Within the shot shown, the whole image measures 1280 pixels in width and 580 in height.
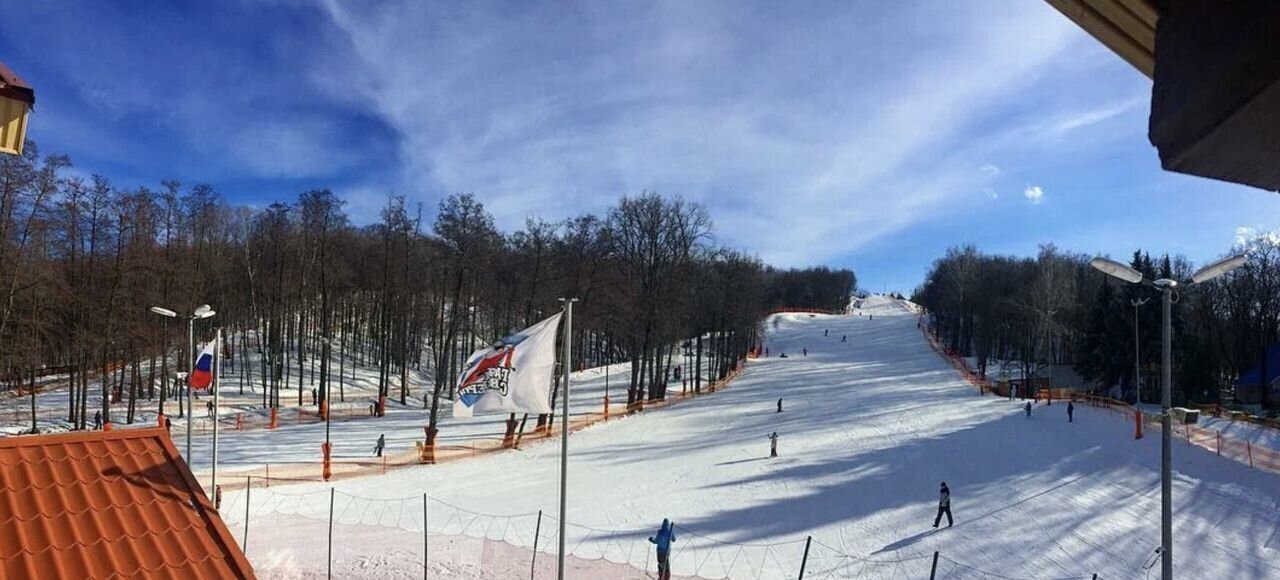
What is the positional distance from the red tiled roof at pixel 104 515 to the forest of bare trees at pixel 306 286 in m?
27.4

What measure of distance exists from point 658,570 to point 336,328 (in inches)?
2352

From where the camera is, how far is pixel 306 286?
55.2m

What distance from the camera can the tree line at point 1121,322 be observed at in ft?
163

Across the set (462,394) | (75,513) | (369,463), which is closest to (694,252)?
(369,463)

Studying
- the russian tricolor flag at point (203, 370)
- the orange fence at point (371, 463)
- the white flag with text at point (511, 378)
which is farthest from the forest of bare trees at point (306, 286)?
the white flag with text at point (511, 378)

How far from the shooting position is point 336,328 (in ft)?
222

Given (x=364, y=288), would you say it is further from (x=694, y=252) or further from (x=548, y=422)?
(x=548, y=422)

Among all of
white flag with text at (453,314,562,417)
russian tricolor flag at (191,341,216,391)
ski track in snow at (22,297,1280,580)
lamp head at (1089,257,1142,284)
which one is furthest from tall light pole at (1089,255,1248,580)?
russian tricolor flag at (191,341,216,391)

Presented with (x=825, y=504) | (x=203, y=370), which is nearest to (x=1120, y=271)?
(x=825, y=504)

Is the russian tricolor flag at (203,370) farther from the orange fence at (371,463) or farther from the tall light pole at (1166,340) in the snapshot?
the tall light pole at (1166,340)

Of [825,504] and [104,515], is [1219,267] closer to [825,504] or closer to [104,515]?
[104,515]

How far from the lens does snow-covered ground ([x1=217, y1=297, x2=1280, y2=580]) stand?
634 inches

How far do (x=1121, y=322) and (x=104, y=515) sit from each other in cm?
5711

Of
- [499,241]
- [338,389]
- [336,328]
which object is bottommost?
[338,389]
